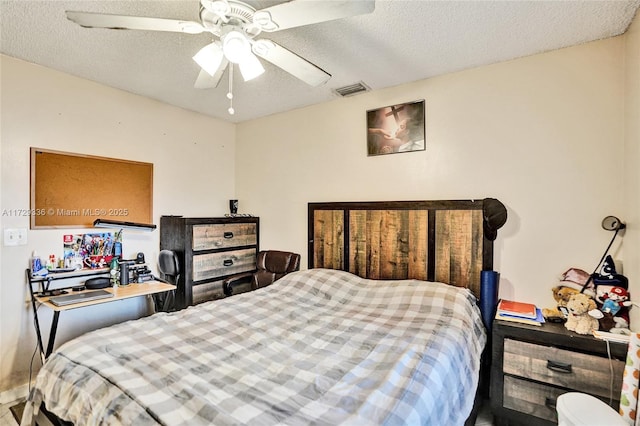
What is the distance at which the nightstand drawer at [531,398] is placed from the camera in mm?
1779

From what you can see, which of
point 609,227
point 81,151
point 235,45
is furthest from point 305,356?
point 81,151

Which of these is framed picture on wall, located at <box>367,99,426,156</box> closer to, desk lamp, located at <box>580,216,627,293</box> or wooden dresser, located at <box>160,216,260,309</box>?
desk lamp, located at <box>580,216,627,293</box>

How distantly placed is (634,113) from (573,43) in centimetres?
65

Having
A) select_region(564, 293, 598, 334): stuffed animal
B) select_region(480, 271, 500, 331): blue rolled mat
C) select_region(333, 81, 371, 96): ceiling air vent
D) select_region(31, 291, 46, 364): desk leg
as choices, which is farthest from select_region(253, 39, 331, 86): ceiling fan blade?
select_region(31, 291, 46, 364): desk leg

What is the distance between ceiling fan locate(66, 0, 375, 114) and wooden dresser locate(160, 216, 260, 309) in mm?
1791

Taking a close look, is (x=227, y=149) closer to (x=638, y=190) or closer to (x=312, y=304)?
(x=312, y=304)

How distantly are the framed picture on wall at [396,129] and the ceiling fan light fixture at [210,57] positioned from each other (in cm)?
161

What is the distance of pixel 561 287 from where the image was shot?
2.12 meters

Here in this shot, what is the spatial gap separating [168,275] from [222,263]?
522mm

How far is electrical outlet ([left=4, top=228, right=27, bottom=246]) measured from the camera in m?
2.30

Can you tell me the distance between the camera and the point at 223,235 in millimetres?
3342

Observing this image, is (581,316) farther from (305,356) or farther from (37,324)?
(37,324)

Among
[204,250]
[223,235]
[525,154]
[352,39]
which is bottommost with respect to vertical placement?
[204,250]

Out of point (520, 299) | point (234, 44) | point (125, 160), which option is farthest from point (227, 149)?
point (520, 299)
